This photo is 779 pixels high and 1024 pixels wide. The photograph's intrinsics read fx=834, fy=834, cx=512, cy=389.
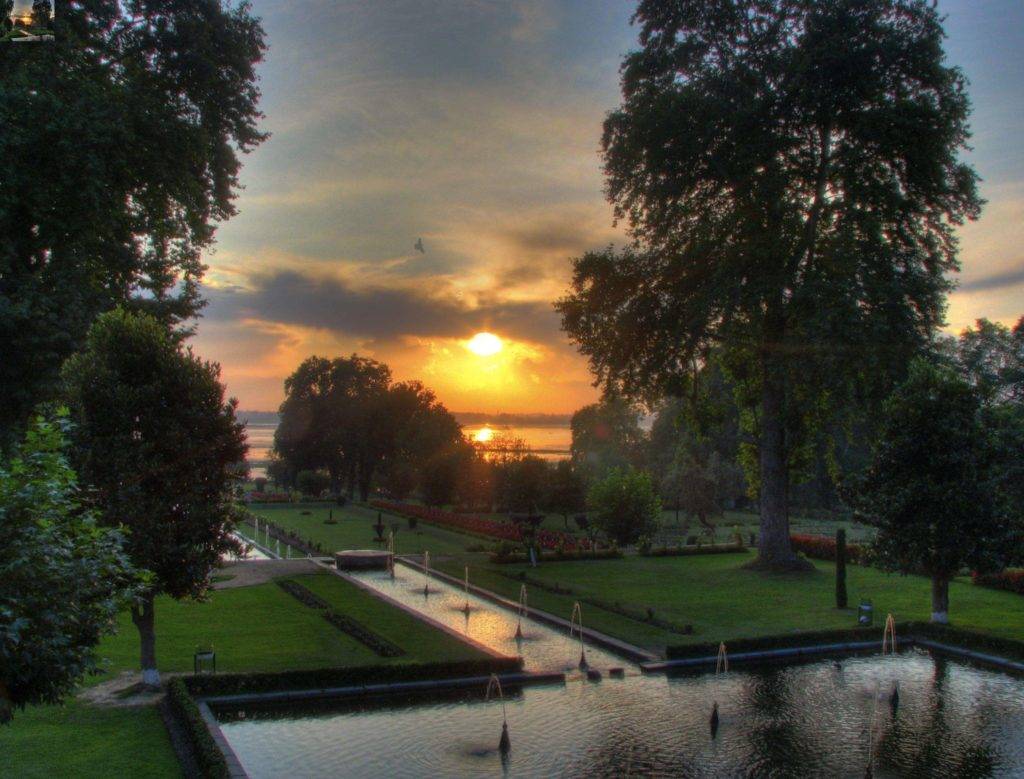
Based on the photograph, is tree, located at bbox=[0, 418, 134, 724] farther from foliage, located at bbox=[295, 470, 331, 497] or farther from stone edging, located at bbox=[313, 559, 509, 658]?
foliage, located at bbox=[295, 470, 331, 497]

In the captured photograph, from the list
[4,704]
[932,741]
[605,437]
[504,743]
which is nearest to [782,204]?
[932,741]

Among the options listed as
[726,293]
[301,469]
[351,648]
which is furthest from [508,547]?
[301,469]

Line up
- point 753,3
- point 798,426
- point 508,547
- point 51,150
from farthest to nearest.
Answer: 1. point 508,547
2. point 798,426
3. point 753,3
4. point 51,150

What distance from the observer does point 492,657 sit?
19156 mm

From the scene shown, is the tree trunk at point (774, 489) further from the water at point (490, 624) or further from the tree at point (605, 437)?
the tree at point (605, 437)

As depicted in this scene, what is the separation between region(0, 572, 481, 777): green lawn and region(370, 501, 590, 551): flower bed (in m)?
14.2

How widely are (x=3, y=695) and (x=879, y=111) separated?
31905 millimetres

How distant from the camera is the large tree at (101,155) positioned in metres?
22.9

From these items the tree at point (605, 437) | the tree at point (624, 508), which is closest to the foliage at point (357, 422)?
the tree at point (605, 437)

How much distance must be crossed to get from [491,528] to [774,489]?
63.7 ft

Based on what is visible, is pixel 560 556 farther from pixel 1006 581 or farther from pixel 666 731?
pixel 666 731

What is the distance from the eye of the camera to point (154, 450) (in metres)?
17.6

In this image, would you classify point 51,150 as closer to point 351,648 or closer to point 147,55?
point 147,55

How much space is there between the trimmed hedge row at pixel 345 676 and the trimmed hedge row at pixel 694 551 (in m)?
24.9
